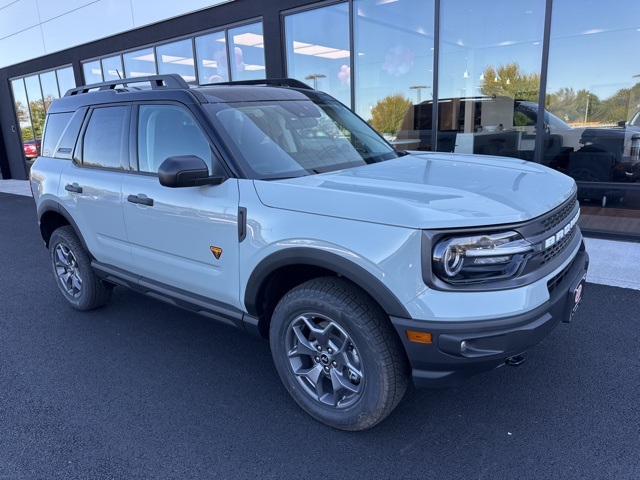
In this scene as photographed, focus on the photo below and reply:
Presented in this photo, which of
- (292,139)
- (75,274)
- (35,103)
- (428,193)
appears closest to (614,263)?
(428,193)

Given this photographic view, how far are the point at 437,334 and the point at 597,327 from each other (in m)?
2.25

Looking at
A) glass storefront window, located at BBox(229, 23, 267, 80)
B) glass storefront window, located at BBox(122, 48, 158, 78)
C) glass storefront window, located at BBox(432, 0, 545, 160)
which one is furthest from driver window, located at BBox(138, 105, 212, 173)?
glass storefront window, located at BBox(122, 48, 158, 78)

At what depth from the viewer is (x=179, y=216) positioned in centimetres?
303

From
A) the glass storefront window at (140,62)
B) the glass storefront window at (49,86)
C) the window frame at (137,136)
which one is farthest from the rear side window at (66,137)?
the glass storefront window at (49,86)

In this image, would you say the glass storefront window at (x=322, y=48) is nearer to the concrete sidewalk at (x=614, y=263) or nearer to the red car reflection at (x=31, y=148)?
the concrete sidewalk at (x=614, y=263)

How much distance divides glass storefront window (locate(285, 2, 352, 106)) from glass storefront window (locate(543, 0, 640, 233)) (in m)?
3.41

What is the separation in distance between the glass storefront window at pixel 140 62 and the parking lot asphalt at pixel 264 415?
908 cm

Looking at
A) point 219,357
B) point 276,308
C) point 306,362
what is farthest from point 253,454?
point 219,357

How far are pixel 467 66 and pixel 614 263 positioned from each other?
454 cm

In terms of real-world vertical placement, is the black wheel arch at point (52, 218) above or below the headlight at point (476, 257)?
below

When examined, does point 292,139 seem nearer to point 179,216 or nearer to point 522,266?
point 179,216

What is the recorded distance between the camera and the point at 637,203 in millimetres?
6684

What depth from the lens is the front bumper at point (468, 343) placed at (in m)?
2.09

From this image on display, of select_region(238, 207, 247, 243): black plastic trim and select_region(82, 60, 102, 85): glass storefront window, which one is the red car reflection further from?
select_region(238, 207, 247, 243): black plastic trim
